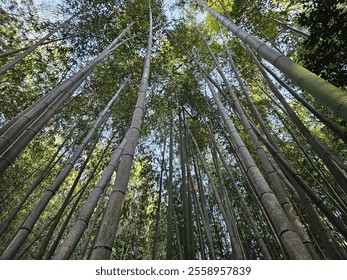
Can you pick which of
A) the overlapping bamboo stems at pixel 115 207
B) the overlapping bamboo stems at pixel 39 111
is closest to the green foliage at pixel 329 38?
the overlapping bamboo stems at pixel 115 207

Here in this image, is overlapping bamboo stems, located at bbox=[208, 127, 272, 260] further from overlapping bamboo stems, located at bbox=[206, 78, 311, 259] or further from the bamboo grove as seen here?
overlapping bamboo stems, located at bbox=[206, 78, 311, 259]

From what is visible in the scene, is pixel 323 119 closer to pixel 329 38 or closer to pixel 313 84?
pixel 329 38

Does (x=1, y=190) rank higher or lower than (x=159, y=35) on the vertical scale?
lower

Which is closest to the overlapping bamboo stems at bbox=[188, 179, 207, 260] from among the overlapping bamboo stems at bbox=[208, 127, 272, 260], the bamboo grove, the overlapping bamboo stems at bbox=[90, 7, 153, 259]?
the bamboo grove

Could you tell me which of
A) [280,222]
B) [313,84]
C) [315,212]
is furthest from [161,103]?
[280,222]

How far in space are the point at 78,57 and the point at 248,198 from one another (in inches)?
185

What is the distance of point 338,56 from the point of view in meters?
2.17

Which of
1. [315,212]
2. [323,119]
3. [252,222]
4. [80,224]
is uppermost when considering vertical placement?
[323,119]

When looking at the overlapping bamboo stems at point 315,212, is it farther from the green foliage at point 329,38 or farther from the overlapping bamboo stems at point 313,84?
the overlapping bamboo stems at point 313,84

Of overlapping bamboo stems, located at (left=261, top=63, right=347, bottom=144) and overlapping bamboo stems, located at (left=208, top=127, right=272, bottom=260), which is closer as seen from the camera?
overlapping bamboo stems, located at (left=261, top=63, right=347, bottom=144)

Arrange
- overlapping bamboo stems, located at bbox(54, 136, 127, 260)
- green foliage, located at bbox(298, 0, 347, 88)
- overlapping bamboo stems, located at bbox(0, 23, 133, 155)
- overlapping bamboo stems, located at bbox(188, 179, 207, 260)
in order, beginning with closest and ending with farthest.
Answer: overlapping bamboo stems, located at bbox(54, 136, 127, 260)
overlapping bamboo stems, located at bbox(0, 23, 133, 155)
green foliage, located at bbox(298, 0, 347, 88)
overlapping bamboo stems, located at bbox(188, 179, 207, 260)
